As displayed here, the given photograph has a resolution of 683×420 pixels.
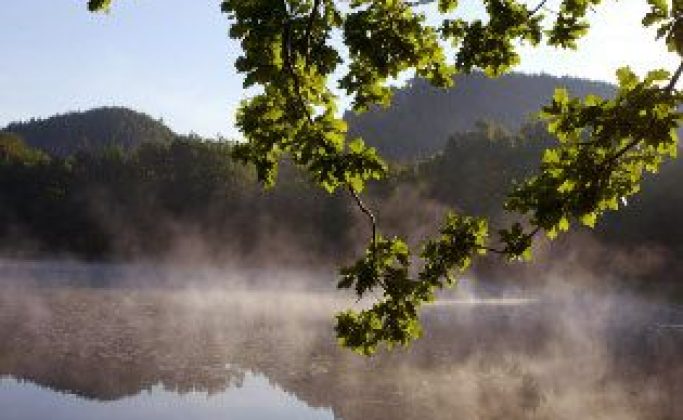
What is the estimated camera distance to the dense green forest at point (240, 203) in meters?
88.5

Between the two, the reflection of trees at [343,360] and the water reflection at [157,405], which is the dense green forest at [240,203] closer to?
the reflection of trees at [343,360]

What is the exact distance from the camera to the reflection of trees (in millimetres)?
24719

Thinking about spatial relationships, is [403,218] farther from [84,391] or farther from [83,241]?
[84,391]

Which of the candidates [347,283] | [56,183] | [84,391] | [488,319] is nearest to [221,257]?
[56,183]

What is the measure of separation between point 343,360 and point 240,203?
77763 millimetres

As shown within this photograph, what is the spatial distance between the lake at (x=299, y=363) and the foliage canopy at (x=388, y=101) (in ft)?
46.8

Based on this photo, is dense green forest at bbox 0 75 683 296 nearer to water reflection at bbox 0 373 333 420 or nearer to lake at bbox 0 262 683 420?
lake at bbox 0 262 683 420

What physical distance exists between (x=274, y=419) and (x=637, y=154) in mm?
16457

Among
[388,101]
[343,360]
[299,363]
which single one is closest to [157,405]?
[299,363]

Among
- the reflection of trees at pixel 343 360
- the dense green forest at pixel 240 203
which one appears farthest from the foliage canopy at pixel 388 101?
the dense green forest at pixel 240 203

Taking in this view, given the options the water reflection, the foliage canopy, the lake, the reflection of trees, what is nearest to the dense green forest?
the lake

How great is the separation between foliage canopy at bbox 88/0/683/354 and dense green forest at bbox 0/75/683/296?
67752mm

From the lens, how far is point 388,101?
28.7 ft

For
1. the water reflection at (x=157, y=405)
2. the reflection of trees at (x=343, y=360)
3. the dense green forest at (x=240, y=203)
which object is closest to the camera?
the water reflection at (x=157, y=405)
